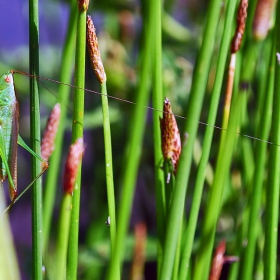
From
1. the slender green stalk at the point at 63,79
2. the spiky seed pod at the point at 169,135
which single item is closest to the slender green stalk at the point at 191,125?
the spiky seed pod at the point at 169,135

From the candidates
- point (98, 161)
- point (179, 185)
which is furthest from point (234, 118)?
point (98, 161)

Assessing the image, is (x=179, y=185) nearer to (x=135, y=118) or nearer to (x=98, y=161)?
(x=135, y=118)

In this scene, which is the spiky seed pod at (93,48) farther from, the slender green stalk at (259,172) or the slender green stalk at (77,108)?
the slender green stalk at (259,172)

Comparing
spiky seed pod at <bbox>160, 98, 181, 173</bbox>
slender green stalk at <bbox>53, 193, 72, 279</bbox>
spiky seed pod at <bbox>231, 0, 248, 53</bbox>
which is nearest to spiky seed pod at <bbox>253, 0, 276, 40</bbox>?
spiky seed pod at <bbox>231, 0, 248, 53</bbox>

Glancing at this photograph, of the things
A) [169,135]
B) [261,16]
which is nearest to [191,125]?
[169,135]

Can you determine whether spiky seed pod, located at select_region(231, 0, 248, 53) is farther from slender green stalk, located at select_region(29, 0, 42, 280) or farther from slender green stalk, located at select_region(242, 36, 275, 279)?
slender green stalk, located at select_region(29, 0, 42, 280)
